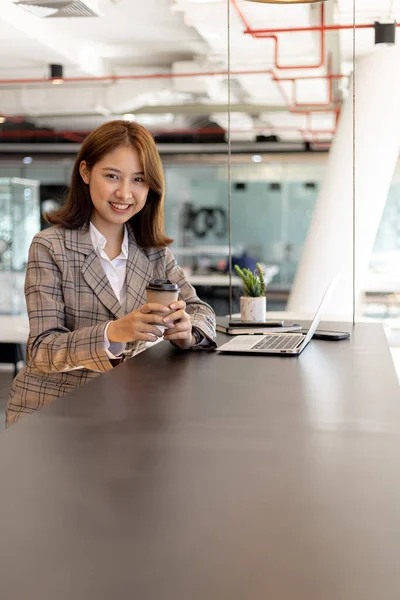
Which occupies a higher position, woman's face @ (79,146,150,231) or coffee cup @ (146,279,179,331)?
woman's face @ (79,146,150,231)

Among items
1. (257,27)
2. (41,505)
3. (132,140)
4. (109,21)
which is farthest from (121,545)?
(109,21)

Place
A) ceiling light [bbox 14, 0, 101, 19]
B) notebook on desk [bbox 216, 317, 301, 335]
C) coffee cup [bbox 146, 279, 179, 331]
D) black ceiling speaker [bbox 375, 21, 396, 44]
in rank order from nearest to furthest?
1. coffee cup [bbox 146, 279, 179, 331]
2. notebook on desk [bbox 216, 317, 301, 335]
3. ceiling light [bbox 14, 0, 101, 19]
4. black ceiling speaker [bbox 375, 21, 396, 44]

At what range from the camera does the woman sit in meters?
2.00

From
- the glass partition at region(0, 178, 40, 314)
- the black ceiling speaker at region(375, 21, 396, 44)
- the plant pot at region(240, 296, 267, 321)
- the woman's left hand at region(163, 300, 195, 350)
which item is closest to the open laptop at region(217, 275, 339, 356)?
the woman's left hand at region(163, 300, 195, 350)

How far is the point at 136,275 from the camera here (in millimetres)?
2289

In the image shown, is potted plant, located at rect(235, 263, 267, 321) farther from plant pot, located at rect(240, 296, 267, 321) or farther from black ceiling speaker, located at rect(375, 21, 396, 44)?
black ceiling speaker, located at rect(375, 21, 396, 44)

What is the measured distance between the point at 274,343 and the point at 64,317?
0.61 m

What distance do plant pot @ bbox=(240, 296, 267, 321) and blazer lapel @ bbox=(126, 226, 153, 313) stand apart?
0.55 metres

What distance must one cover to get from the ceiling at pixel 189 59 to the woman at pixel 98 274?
2437 millimetres

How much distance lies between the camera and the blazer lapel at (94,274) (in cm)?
215

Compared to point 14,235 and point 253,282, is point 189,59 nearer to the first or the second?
point 14,235

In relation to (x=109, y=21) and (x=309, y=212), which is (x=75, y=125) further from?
(x=109, y=21)

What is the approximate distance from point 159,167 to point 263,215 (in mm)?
10537

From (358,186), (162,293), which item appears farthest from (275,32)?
(162,293)
